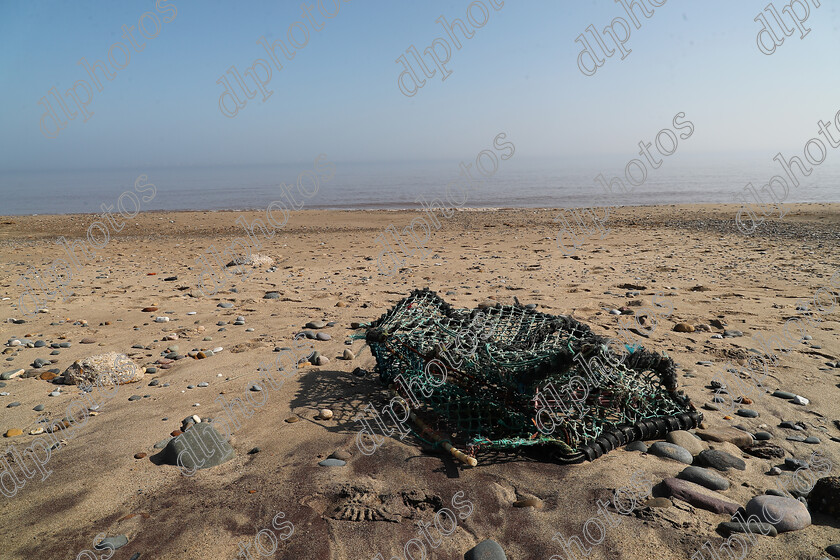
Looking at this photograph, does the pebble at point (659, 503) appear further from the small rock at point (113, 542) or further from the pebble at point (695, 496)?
the small rock at point (113, 542)

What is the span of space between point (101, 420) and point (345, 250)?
764 centimetres

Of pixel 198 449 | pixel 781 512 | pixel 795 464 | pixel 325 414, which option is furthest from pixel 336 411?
pixel 795 464

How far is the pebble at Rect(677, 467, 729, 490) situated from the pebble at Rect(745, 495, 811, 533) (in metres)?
0.22

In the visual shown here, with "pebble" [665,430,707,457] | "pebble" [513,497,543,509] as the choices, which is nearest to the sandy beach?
"pebble" [513,497,543,509]

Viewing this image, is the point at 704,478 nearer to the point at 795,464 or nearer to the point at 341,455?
the point at 795,464

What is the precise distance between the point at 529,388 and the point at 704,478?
1.16 metres

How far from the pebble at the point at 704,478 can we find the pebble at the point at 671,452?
16 cm

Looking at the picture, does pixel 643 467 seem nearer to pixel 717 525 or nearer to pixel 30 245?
pixel 717 525

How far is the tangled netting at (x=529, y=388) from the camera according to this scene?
10.2ft

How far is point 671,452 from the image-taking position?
327 cm

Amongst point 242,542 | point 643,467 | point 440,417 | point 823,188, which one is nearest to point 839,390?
point 643,467

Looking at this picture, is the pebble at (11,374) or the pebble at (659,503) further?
the pebble at (11,374)

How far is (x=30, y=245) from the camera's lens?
12352 mm

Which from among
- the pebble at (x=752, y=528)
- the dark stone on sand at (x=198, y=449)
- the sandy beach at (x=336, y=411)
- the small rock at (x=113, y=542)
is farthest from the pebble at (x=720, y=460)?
the small rock at (x=113, y=542)
